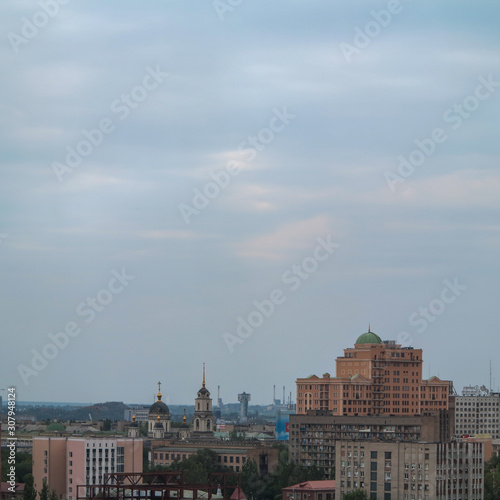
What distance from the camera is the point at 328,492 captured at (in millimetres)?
147875

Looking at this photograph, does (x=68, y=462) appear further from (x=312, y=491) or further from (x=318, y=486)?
(x=318, y=486)

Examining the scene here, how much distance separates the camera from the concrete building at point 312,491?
147375mm

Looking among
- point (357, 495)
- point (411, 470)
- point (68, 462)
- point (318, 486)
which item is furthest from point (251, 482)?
point (411, 470)

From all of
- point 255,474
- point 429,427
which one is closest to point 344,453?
point 255,474

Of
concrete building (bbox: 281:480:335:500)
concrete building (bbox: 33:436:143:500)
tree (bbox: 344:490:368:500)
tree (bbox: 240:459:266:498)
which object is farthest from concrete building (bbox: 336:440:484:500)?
tree (bbox: 240:459:266:498)

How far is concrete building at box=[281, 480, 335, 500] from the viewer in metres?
147

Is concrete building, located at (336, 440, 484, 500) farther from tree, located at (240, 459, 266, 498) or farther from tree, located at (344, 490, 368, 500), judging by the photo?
tree, located at (240, 459, 266, 498)

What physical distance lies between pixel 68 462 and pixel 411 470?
43.8 m

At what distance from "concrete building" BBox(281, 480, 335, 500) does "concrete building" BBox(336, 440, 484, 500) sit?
8917 millimetres

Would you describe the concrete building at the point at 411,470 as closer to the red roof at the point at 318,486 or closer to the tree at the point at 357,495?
the tree at the point at 357,495

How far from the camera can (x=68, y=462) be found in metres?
153

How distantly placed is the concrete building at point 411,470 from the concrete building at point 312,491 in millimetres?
8917

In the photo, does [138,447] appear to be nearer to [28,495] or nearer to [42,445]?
[42,445]

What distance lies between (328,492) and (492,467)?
46.5 metres
